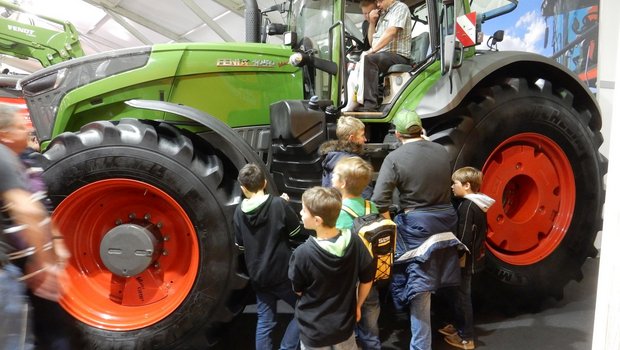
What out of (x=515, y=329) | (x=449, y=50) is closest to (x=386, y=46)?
(x=449, y=50)

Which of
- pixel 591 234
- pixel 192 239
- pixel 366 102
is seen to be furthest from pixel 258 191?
pixel 591 234

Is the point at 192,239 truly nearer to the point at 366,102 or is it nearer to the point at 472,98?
the point at 366,102

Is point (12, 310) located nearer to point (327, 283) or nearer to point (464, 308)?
point (327, 283)

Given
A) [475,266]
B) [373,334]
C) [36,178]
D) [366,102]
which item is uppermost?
[366,102]

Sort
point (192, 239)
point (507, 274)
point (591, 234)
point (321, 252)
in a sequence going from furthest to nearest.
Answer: point (591, 234)
point (507, 274)
point (192, 239)
point (321, 252)

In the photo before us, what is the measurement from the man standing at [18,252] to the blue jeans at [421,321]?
5.84ft

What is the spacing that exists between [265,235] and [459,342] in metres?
1.47

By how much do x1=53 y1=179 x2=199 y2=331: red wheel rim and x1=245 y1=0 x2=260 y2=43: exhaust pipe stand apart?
1785 mm

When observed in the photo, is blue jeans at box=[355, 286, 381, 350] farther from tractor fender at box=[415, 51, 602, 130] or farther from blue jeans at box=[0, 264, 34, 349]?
blue jeans at box=[0, 264, 34, 349]

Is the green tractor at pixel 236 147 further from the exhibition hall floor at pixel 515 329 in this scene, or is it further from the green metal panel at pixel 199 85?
the exhibition hall floor at pixel 515 329

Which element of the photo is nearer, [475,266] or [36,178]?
[36,178]

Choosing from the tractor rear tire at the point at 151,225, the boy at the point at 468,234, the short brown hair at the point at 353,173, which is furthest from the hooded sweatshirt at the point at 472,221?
the tractor rear tire at the point at 151,225

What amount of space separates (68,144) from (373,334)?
1.96 metres

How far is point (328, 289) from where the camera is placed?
1.94 metres
